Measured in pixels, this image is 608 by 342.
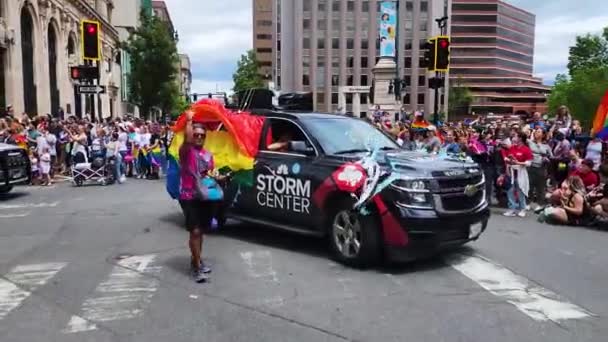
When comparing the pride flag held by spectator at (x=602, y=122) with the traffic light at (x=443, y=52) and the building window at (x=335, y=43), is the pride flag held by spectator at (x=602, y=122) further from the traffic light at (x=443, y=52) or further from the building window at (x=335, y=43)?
the building window at (x=335, y=43)

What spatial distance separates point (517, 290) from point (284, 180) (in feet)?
10.4

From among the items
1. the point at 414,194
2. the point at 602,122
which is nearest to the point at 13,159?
the point at 414,194

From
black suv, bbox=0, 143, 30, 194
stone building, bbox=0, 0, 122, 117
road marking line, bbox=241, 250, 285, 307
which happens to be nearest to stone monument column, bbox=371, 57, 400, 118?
stone building, bbox=0, 0, 122, 117

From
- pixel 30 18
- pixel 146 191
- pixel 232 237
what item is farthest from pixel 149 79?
pixel 232 237

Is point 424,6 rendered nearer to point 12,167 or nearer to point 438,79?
point 438,79

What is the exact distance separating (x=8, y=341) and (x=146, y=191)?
9974mm

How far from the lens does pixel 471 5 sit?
419ft

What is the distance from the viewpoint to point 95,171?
52.4 ft

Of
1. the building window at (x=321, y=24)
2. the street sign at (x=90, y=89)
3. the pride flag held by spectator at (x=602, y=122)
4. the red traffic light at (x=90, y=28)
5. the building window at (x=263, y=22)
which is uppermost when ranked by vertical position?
the building window at (x=263, y=22)

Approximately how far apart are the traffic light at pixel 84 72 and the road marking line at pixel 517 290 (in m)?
15.1

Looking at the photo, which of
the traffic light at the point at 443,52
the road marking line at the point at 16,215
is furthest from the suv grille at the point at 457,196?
the traffic light at the point at 443,52

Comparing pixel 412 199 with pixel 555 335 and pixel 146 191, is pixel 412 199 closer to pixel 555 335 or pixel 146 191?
pixel 555 335

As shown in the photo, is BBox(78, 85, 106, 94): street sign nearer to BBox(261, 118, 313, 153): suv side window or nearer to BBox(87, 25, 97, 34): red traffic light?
BBox(87, 25, 97, 34): red traffic light

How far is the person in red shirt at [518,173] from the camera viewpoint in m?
10.8
